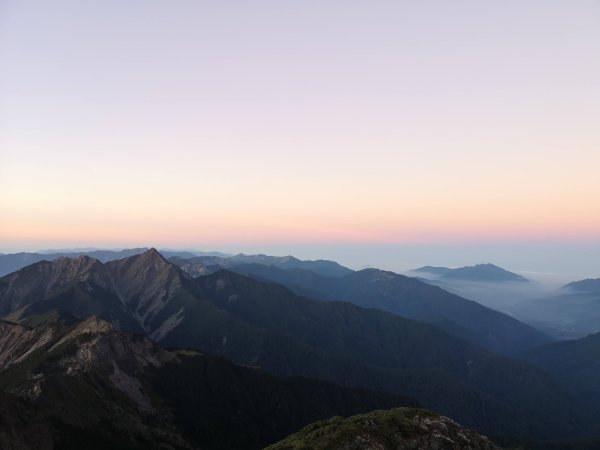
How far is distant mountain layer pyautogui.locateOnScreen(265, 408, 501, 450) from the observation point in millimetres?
129125

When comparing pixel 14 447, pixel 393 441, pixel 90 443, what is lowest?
pixel 90 443

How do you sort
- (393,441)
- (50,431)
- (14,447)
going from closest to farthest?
1. (393,441)
2. (14,447)
3. (50,431)

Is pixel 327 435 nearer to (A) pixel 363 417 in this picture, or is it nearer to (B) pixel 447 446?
(A) pixel 363 417

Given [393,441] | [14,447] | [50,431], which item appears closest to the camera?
[393,441]

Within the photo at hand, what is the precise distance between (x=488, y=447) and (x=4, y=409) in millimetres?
159989

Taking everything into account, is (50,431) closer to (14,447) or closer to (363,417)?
(14,447)

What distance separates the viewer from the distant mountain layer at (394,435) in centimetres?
12912

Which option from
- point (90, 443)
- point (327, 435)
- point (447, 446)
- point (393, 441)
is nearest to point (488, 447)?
point (447, 446)

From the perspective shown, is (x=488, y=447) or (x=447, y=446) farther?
(x=488, y=447)

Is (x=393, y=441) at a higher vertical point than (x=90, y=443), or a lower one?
higher

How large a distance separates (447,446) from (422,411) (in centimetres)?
1625

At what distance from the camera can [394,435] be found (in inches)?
5290

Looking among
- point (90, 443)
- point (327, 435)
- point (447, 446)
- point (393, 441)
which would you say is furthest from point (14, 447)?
point (447, 446)

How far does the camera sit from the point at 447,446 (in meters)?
137
